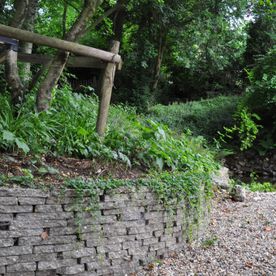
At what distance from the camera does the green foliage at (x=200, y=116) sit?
11344mm

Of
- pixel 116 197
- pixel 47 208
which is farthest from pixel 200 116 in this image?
pixel 47 208

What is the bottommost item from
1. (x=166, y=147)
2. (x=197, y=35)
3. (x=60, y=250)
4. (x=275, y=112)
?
(x=60, y=250)

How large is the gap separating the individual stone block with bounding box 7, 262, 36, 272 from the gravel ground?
1.02m

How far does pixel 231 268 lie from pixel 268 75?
7.78m

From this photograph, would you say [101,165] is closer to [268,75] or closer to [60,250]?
[60,250]

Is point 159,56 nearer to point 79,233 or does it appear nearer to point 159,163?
point 159,163

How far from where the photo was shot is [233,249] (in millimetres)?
4223

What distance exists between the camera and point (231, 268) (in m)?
3.75

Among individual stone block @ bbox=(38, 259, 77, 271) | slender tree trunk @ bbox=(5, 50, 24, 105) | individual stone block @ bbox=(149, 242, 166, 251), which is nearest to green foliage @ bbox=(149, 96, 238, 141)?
slender tree trunk @ bbox=(5, 50, 24, 105)

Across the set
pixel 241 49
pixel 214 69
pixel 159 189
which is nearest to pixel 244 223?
pixel 159 189

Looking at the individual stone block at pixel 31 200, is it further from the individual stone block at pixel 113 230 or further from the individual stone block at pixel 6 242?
the individual stone block at pixel 113 230

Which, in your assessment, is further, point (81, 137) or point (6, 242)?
point (81, 137)

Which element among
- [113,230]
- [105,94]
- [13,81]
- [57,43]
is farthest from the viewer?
[13,81]

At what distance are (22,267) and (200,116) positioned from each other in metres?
9.63
